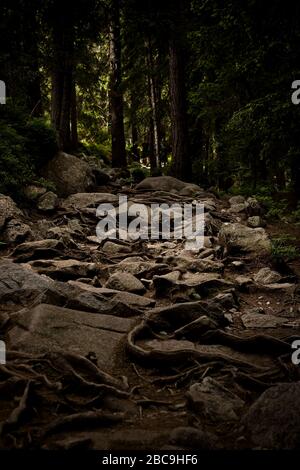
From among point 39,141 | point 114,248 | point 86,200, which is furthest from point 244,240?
point 39,141

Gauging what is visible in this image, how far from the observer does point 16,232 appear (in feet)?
29.1

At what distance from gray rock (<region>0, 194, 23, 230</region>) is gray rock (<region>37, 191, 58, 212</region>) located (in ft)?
4.47

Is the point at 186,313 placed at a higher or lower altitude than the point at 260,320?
higher

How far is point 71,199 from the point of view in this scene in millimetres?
12023

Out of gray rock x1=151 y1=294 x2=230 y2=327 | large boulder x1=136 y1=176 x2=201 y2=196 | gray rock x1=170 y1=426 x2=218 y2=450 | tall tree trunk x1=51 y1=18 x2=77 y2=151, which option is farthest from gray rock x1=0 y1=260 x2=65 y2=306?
tall tree trunk x1=51 y1=18 x2=77 y2=151

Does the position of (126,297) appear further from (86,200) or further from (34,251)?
(86,200)

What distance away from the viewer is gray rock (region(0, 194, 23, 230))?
9016 mm

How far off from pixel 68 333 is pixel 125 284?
2.18 m

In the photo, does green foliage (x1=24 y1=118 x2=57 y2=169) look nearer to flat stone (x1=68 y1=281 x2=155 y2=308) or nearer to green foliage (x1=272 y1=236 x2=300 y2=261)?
flat stone (x1=68 y1=281 x2=155 y2=308)

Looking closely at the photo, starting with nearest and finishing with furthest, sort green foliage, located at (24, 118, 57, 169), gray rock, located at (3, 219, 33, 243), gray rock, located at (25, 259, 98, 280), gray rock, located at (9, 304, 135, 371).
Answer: gray rock, located at (9, 304, 135, 371) → gray rock, located at (25, 259, 98, 280) → gray rock, located at (3, 219, 33, 243) → green foliage, located at (24, 118, 57, 169)

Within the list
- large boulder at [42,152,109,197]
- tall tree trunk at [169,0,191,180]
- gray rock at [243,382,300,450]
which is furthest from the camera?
tall tree trunk at [169,0,191,180]

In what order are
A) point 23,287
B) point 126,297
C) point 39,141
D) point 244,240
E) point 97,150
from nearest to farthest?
point 23,287 → point 126,297 → point 244,240 → point 39,141 → point 97,150

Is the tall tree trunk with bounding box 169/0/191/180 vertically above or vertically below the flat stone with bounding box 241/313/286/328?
above

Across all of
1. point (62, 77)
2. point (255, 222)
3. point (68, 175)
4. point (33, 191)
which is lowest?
point (255, 222)
